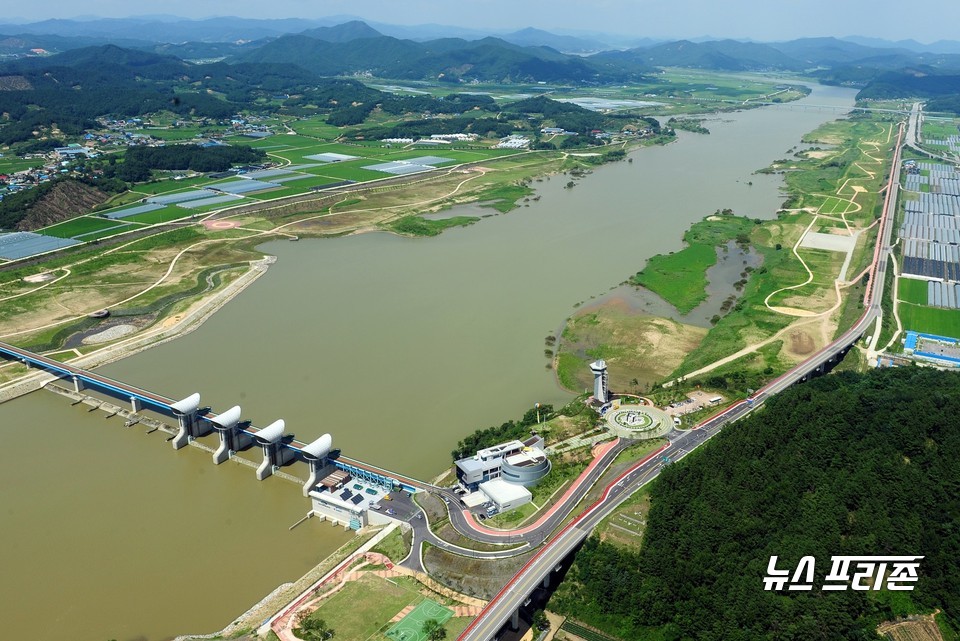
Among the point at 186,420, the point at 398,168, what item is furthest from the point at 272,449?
the point at 398,168

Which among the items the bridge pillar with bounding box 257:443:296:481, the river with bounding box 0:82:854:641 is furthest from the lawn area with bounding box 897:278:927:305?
the bridge pillar with bounding box 257:443:296:481

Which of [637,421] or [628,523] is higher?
[637,421]

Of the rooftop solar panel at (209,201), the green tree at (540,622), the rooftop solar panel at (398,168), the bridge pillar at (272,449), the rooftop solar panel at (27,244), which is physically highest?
the rooftop solar panel at (398,168)

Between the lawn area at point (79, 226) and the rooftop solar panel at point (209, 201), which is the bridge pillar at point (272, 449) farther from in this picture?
the rooftop solar panel at point (209, 201)

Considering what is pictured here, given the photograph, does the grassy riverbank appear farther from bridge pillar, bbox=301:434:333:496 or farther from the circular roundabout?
bridge pillar, bbox=301:434:333:496

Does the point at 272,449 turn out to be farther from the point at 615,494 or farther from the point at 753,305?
the point at 753,305

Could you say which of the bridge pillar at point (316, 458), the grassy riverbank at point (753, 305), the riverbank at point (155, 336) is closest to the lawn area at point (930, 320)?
the grassy riverbank at point (753, 305)
